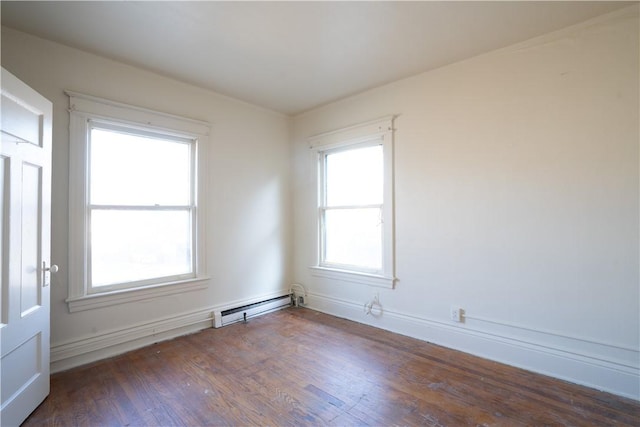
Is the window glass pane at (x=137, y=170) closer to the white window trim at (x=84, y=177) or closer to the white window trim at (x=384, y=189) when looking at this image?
the white window trim at (x=84, y=177)

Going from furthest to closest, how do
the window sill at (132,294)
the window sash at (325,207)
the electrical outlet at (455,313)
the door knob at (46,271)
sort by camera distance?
the window sash at (325,207) → the electrical outlet at (455,313) → the window sill at (132,294) → the door knob at (46,271)

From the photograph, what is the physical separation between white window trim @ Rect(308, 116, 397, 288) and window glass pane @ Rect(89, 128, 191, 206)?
1.57 meters

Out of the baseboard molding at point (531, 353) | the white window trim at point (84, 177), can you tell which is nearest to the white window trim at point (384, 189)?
the baseboard molding at point (531, 353)

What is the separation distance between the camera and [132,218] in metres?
2.88

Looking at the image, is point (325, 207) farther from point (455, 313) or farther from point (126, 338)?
point (126, 338)

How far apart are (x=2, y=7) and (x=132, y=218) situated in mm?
1680

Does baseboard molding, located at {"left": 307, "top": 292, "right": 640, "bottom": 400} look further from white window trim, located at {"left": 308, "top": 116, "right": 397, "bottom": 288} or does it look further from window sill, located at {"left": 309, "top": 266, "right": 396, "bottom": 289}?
white window trim, located at {"left": 308, "top": 116, "right": 397, "bottom": 288}

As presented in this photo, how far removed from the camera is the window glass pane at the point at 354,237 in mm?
3479

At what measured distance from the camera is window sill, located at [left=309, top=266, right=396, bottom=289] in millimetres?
3304

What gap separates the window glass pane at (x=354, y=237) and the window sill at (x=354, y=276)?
4.3 inches

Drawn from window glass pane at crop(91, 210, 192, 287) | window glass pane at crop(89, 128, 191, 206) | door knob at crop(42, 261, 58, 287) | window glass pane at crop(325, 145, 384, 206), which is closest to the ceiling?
window glass pane at crop(89, 128, 191, 206)

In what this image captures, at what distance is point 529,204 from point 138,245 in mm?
3461

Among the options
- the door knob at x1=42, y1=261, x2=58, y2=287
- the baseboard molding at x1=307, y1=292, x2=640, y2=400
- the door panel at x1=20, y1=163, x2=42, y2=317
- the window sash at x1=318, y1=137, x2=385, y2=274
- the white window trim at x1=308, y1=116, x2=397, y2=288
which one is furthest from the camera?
the window sash at x1=318, y1=137, x2=385, y2=274

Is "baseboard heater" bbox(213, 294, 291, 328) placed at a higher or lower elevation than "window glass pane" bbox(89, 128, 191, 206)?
lower
